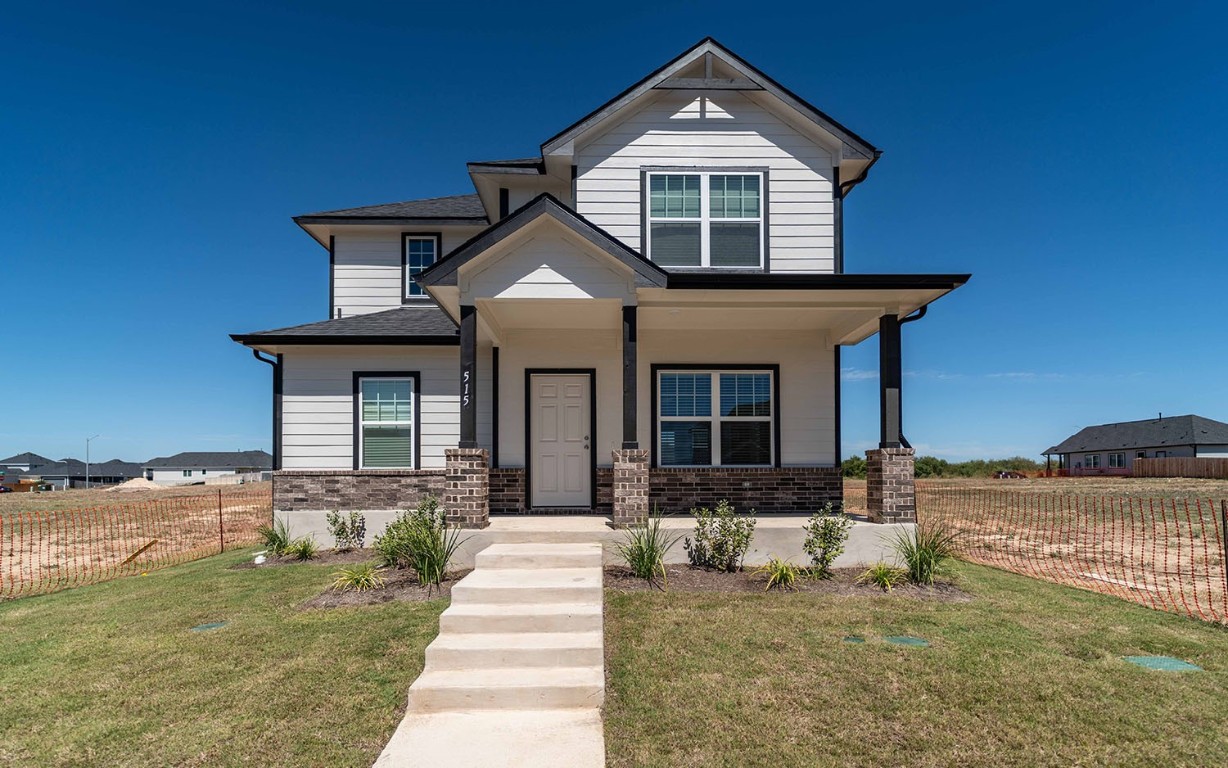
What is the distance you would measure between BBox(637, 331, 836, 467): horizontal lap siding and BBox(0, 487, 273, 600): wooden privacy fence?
864cm

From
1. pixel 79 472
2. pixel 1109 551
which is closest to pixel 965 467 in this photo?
pixel 1109 551

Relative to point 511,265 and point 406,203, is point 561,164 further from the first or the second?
point 406,203

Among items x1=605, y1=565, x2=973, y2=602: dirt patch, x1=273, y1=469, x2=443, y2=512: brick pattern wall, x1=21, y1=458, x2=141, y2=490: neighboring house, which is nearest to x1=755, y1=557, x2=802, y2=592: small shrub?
x1=605, y1=565, x2=973, y2=602: dirt patch

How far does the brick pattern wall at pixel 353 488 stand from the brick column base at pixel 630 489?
449 cm

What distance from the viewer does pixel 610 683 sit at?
4.98 m

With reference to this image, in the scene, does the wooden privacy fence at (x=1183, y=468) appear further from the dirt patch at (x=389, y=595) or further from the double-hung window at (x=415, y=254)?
the dirt patch at (x=389, y=595)

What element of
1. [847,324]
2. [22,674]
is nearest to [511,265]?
[847,324]

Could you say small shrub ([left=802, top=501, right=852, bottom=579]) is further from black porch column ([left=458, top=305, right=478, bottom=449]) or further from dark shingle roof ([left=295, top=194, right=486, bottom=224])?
dark shingle roof ([left=295, top=194, right=486, bottom=224])

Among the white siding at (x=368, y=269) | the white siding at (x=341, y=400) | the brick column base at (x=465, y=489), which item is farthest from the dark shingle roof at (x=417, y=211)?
the brick column base at (x=465, y=489)

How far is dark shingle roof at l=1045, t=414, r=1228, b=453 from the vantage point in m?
52.7

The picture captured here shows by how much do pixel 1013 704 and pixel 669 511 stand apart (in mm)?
6623

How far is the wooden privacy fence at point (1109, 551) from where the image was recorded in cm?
878

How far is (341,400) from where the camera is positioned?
1216 centimetres

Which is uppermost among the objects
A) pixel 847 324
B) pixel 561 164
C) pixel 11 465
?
pixel 561 164
